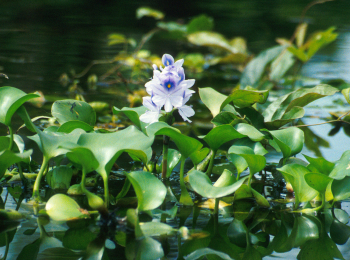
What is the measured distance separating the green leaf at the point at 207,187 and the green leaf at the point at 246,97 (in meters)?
0.24

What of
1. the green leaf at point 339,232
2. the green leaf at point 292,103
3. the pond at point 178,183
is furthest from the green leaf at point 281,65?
the green leaf at point 339,232

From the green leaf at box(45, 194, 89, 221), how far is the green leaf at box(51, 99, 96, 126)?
280mm

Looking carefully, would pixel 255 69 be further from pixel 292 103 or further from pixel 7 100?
pixel 7 100

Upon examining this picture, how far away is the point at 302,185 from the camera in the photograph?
0.76 m

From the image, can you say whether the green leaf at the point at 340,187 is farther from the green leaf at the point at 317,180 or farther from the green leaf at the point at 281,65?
the green leaf at the point at 281,65

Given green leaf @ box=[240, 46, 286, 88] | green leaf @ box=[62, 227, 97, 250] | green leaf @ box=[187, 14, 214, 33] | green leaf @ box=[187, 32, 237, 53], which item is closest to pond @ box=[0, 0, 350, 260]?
green leaf @ box=[62, 227, 97, 250]

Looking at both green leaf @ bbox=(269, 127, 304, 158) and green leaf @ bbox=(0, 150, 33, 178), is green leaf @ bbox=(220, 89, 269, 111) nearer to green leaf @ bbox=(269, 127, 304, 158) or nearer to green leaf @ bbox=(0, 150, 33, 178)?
green leaf @ bbox=(269, 127, 304, 158)

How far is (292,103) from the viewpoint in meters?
0.99

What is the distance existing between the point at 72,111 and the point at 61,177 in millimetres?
163

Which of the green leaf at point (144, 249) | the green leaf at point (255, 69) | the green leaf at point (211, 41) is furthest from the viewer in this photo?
the green leaf at point (211, 41)

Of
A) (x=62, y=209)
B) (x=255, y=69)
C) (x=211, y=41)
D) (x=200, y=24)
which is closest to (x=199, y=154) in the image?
(x=62, y=209)

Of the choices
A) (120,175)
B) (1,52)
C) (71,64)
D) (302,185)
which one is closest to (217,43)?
(71,64)

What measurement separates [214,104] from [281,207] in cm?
28

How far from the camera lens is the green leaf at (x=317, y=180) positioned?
2.28 feet
